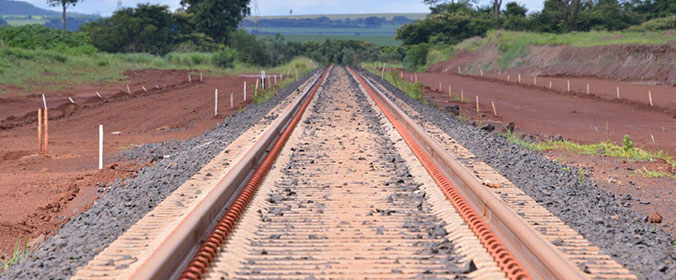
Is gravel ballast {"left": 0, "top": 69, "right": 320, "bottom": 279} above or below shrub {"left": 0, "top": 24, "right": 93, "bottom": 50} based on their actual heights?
below

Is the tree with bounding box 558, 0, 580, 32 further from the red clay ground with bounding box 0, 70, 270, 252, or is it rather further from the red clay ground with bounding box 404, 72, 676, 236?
the red clay ground with bounding box 0, 70, 270, 252

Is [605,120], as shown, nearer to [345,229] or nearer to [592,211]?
[592,211]

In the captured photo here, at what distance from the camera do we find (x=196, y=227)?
202 inches

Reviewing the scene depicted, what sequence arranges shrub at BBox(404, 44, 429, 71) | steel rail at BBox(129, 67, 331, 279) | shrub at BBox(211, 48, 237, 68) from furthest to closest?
shrub at BBox(404, 44, 429, 71)
shrub at BBox(211, 48, 237, 68)
steel rail at BBox(129, 67, 331, 279)

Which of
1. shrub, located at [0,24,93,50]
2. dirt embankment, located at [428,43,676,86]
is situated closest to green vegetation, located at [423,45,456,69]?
dirt embankment, located at [428,43,676,86]

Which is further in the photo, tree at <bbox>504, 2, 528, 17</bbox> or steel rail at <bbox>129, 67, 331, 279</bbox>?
tree at <bbox>504, 2, 528, 17</bbox>

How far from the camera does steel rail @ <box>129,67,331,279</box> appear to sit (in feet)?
13.9

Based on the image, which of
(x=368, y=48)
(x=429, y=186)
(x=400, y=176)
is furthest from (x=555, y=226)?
(x=368, y=48)

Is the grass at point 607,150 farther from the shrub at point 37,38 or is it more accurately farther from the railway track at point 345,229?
the shrub at point 37,38

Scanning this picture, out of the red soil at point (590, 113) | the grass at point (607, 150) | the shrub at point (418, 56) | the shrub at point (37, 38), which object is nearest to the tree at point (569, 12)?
the shrub at point (418, 56)

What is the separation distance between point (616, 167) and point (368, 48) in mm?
124084

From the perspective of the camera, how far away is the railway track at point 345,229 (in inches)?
184

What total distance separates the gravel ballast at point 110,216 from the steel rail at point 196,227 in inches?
25.3

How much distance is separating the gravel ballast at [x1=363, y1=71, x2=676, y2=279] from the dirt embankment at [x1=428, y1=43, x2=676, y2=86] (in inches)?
1181
